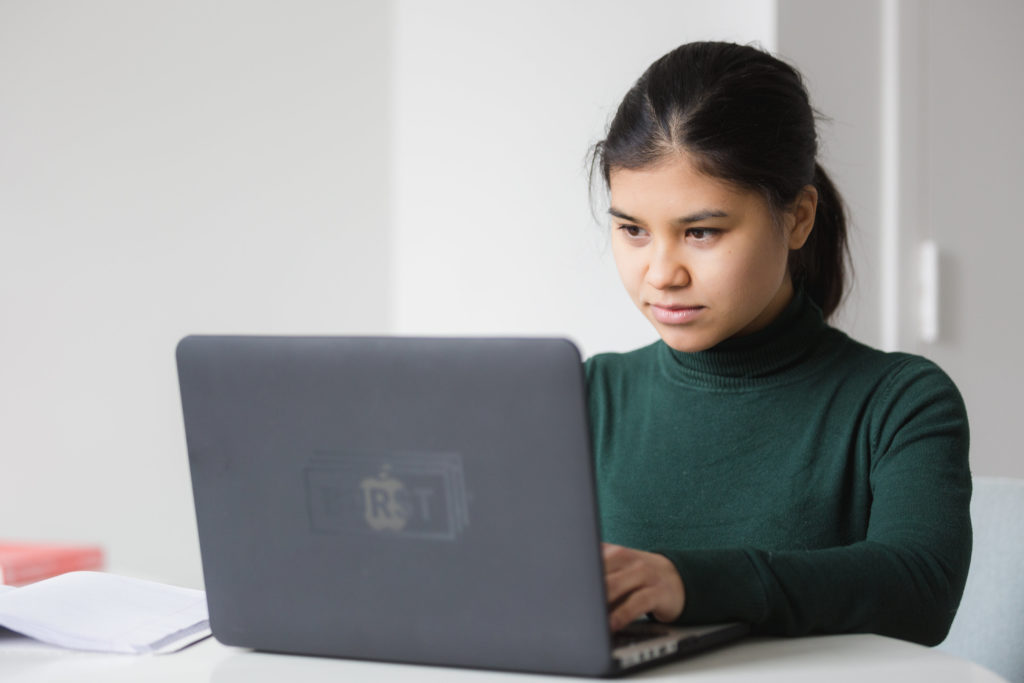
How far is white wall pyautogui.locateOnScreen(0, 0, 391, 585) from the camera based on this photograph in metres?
2.34

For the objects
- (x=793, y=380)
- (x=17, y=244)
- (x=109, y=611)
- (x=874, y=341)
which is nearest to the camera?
(x=109, y=611)

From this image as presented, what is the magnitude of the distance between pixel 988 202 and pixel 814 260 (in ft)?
3.25

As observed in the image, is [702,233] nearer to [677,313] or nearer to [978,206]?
[677,313]

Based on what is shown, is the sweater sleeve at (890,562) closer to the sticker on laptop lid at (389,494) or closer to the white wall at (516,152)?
the sticker on laptop lid at (389,494)

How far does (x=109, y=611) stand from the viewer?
94 cm

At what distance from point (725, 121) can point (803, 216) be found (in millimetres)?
144

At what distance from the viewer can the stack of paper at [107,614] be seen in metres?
0.88

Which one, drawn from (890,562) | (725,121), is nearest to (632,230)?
(725,121)

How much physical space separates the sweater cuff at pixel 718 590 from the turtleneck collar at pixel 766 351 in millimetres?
486

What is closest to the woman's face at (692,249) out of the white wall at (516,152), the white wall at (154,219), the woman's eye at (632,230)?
the woman's eye at (632,230)

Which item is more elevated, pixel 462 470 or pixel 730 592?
pixel 462 470

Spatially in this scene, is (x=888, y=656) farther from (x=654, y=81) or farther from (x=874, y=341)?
(x=874, y=341)

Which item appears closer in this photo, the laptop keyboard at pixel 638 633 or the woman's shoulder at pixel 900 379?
the laptop keyboard at pixel 638 633

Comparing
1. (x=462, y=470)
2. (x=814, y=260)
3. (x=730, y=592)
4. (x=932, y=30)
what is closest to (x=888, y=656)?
(x=730, y=592)
